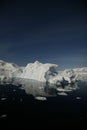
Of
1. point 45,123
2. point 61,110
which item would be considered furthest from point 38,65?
point 45,123

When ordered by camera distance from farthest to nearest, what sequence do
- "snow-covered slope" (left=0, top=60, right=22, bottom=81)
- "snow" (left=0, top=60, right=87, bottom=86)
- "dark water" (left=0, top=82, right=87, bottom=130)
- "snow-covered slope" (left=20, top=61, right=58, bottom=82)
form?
"snow-covered slope" (left=0, top=60, right=22, bottom=81)
"snow-covered slope" (left=20, top=61, right=58, bottom=82)
"snow" (left=0, top=60, right=87, bottom=86)
"dark water" (left=0, top=82, right=87, bottom=130)

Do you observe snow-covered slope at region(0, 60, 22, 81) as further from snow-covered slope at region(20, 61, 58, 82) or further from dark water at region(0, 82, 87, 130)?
dark water at region(0, 82, 87, 130)

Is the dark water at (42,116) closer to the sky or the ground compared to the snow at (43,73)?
closer to the ground

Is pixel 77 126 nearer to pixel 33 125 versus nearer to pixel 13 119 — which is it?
pixel 33 125

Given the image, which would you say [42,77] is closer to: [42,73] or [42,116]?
[42,73]

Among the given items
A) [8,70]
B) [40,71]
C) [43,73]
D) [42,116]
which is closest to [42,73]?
[43,73]

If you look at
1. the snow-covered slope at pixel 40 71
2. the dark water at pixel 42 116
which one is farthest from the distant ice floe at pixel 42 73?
the dark water at pixel 42 116

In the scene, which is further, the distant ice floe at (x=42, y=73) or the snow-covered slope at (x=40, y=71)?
the snow-covered slope at (x=40, y=71)

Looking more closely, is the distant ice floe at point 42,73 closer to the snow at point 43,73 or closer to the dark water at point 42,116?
the snow at point 43,73

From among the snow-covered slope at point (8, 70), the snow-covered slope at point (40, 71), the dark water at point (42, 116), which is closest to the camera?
the dark water at point (42, 116)

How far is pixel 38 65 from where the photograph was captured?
4891 centimetres

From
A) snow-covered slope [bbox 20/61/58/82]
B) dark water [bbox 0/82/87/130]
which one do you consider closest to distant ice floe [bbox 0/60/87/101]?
snow-covered slope [bbox 20/61/58/82]

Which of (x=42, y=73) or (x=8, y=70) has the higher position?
(x=8, y=70)

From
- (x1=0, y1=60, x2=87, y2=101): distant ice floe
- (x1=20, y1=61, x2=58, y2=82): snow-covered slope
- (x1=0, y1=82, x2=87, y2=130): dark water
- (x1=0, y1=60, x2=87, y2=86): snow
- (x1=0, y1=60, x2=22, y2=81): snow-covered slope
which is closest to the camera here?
(x1=0, y1=82, x2=87, y2=130): dark water
